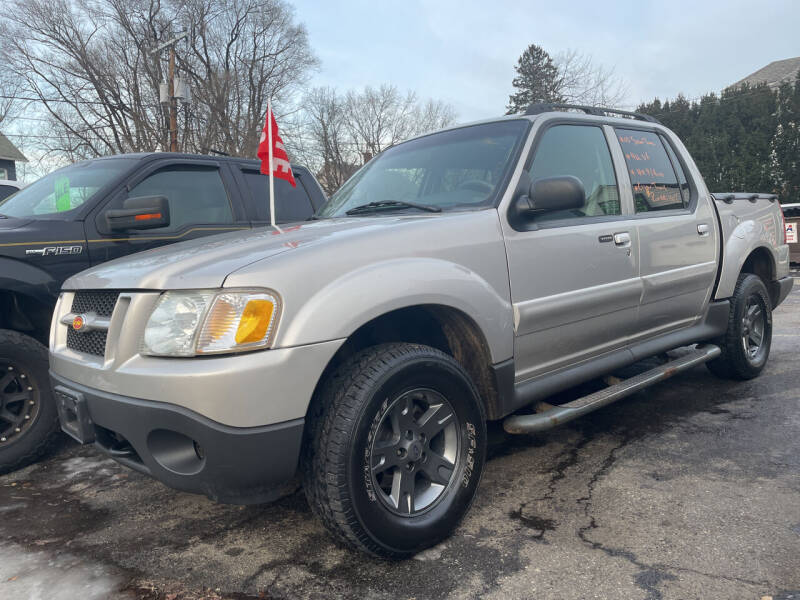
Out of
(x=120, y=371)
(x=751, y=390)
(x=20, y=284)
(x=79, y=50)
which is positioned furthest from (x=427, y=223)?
(x=79, y=50)

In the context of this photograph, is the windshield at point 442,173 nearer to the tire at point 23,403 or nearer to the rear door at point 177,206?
the rear door at point 177,206

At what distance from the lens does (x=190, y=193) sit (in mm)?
4332

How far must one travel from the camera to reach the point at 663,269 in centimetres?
364

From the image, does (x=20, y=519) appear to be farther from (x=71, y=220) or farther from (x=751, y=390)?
(x=751, y=390)

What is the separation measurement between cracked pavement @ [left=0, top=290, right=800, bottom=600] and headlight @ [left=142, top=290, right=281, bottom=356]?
0.90m

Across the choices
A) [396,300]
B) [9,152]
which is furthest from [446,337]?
[9,152]

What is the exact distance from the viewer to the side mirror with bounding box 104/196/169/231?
3.45 meters

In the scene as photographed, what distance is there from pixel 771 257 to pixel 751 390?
44.4 inches

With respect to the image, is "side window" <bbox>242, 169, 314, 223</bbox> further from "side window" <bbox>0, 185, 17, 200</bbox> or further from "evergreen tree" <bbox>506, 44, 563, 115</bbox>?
"evergreen tree" <bbox>506, 44, 563, 115</bbox>

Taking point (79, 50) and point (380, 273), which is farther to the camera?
point (79, 50)

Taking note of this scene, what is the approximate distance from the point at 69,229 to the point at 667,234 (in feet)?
11.9

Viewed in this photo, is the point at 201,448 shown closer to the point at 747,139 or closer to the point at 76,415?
the point at 76,415

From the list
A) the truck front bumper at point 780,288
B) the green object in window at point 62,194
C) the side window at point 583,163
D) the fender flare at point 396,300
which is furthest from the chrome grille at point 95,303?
the truck front bumper at point 780,288

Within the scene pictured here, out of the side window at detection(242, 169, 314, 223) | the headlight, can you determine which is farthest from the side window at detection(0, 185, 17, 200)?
the headlight
